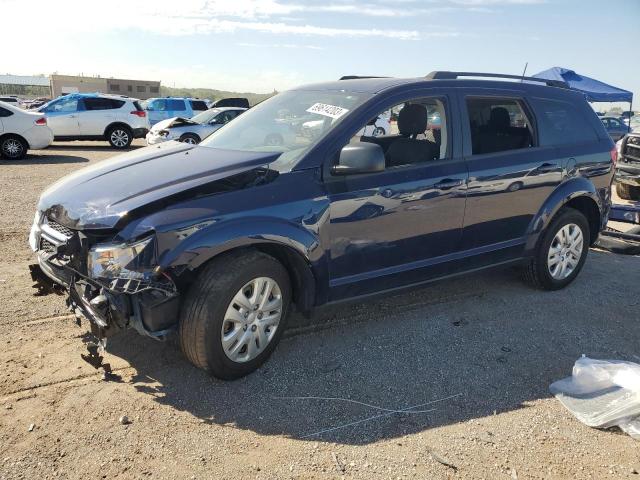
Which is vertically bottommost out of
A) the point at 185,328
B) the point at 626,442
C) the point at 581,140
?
the point at 626,442

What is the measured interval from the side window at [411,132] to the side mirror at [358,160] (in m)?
0.29

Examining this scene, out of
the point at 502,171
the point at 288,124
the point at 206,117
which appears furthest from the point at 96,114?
the point at 502,171

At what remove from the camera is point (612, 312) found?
4688 mm

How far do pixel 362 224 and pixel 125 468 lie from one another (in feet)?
6.60

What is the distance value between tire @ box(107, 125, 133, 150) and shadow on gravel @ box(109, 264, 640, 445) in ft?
49.0

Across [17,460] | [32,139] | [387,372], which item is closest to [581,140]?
[387,372]

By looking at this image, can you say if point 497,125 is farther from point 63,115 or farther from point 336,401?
point 63,115

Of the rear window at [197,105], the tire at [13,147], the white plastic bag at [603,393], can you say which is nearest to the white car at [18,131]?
the tire at [13,147]

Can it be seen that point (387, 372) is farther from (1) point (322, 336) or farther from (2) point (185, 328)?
(2) point (185, 328)

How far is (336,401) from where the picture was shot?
10.4ft

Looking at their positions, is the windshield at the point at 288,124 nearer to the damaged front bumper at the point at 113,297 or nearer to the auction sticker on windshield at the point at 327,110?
the auction sticker on windshield at the point at 327,110

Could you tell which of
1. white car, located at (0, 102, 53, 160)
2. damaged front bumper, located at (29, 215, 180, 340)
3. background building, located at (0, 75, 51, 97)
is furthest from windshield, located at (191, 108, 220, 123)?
background building, located at (0, 75, 51, 97)

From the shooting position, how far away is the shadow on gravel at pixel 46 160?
1290 centimetres

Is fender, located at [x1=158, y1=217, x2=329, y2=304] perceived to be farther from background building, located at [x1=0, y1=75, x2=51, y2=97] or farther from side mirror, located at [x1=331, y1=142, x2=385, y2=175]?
background building, located at [x1=0, y1=75, x2=51, y2=97]
